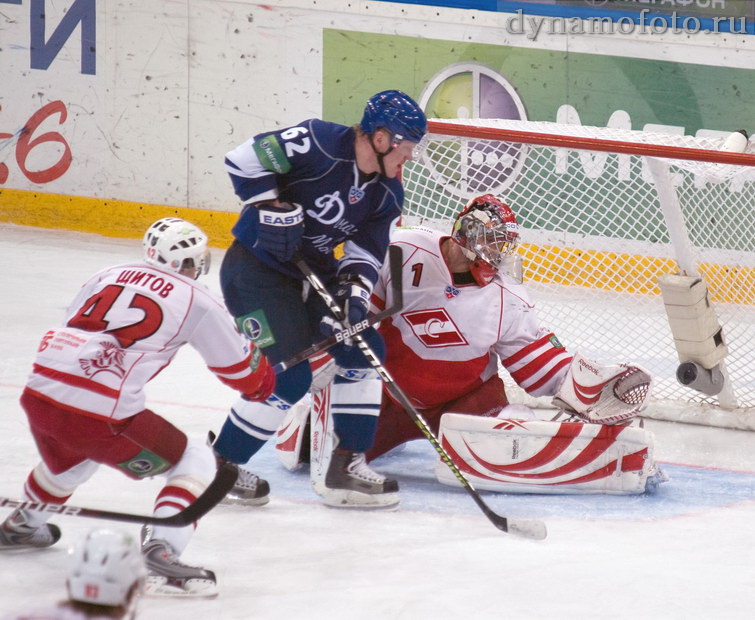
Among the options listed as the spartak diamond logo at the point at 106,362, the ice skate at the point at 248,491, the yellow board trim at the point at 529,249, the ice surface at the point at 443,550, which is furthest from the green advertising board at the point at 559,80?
the spartak diamond logo at the point at 106,362

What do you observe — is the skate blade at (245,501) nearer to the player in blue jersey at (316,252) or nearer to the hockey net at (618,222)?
the player in blue jersey at (316,252)

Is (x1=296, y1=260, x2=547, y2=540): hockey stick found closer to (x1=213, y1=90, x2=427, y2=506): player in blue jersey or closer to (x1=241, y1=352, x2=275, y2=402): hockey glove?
(x1=213, y1=90, x2=427, y2=506): player in blue jersey

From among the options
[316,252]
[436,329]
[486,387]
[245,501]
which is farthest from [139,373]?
[486,387]

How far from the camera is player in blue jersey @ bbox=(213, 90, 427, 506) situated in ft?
10.8

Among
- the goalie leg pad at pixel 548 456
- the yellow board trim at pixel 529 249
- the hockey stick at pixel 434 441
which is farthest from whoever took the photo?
the yellow board trim at pixel 529 249

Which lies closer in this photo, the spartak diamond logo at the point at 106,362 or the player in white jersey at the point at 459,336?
the spartak diamond logo at the point at 106,362

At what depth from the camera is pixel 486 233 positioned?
366 centimetres

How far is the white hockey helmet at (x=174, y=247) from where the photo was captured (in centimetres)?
272

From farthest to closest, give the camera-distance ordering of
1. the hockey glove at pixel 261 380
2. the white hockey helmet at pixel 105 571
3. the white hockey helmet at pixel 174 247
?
the hockey glove at pixel 261 380
the white hockey helmet at pixel 174 247
the white hockey helmet at pixel 105 571

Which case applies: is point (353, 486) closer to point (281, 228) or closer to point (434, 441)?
point (434, 441)

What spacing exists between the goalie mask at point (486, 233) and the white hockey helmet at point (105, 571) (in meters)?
2.21

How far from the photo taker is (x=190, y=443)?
2.79 m

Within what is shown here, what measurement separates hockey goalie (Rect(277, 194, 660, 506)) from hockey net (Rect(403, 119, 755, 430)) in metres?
0.67

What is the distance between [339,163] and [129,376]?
38.1 inches
